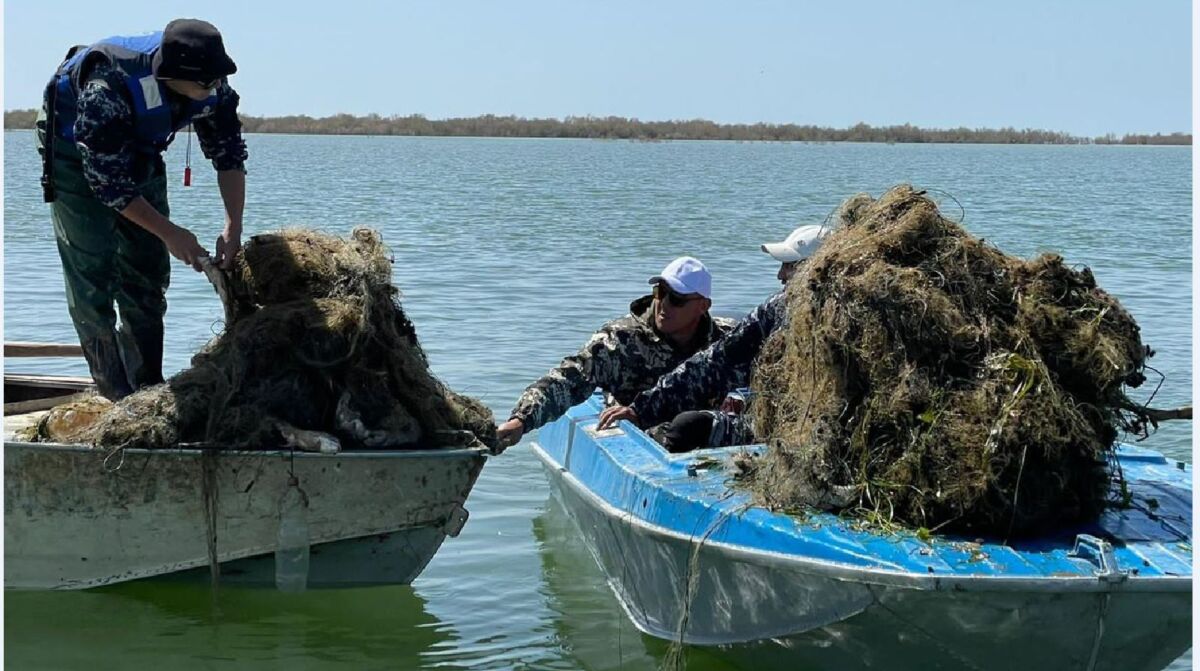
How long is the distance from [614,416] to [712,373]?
1.96ft

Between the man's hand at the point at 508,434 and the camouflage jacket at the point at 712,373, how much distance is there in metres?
0.78

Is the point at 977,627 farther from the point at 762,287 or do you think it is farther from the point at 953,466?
the point at 762,287

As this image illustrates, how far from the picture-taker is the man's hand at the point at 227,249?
22.6 ft

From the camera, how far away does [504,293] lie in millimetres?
18375

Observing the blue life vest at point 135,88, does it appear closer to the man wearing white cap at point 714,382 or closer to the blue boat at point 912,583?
the man wearing white cap at point 714,382

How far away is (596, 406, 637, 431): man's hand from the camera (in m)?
7.65

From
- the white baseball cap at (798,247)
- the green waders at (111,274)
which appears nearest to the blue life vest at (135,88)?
the green waders at (111,274)

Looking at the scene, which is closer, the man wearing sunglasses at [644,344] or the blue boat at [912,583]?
the blue boat at [912,583]

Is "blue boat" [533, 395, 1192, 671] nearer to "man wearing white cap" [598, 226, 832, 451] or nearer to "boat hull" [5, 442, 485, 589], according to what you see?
"man wearing white cap" [598, 226, 832, 451]

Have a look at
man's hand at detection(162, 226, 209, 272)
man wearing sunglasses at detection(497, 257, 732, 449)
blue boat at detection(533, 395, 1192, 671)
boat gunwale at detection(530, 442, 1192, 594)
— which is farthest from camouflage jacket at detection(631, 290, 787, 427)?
man's hand at detection(162, 226, 209, 272)

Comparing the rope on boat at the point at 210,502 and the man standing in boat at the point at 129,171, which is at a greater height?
the man standing in boat at the point at 129,171

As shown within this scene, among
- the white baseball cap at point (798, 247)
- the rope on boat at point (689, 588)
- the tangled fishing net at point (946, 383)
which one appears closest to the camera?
the tangled fishing net at point (946, 383)

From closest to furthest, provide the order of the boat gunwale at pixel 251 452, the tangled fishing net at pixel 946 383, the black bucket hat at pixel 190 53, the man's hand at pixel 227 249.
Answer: the tangled fishing net at pixel 946 383, the boat gunwale at pixel 251 452, the black bucket hat at pixel 190 53, the man's hand at pixel 227 249

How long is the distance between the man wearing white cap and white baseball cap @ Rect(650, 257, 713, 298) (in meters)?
0.31
